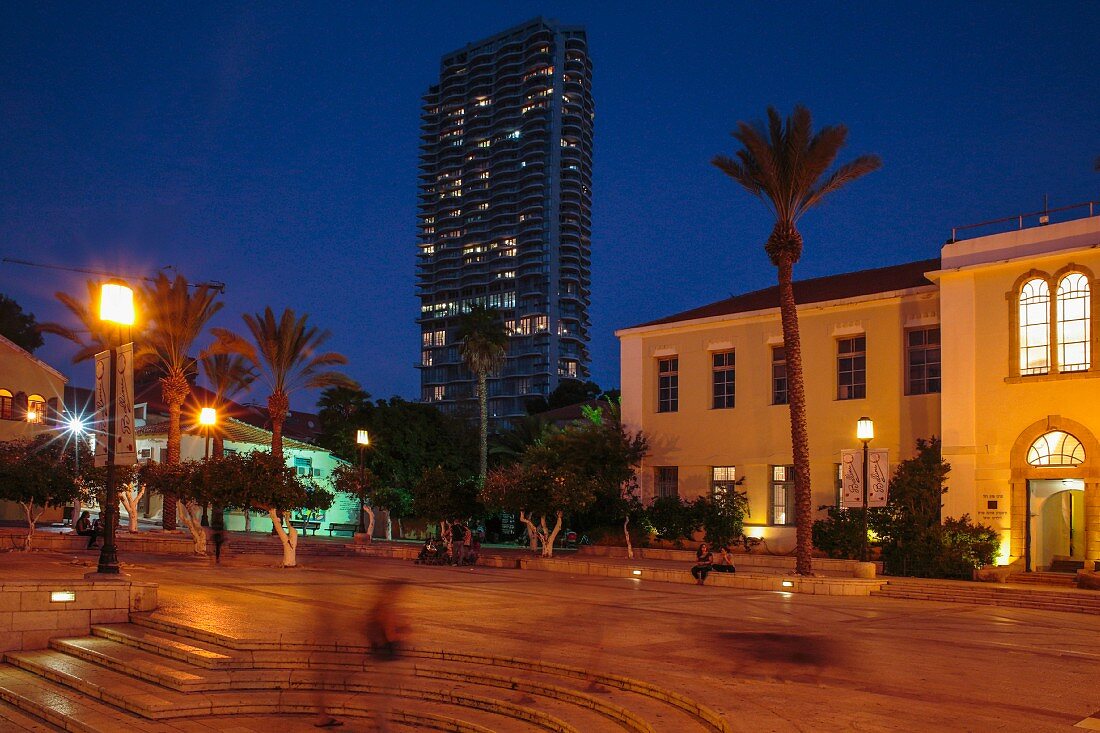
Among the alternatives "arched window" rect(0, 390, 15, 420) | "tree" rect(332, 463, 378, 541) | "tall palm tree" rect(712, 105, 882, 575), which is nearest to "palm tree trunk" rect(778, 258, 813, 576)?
"tall palm tree" rect(712, 105, 882, 575)

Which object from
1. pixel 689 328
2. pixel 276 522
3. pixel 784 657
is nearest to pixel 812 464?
pixel 689 328

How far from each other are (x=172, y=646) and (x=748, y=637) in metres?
7.75

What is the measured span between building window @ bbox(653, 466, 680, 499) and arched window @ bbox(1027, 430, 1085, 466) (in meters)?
12.0

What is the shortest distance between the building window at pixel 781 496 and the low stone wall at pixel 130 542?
718 inches

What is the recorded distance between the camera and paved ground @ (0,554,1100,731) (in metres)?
9.34

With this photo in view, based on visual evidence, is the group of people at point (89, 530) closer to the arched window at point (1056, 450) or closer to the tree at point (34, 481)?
the tree at point (34, 481)

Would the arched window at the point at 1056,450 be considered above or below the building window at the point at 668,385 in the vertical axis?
below

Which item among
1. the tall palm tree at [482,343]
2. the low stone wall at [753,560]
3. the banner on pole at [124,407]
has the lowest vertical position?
the low stone wall at [753,560]

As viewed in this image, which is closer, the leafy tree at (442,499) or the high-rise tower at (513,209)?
the leafy tree at (442,499)

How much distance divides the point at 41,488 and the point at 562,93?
13891 cm

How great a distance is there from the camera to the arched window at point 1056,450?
944 inches

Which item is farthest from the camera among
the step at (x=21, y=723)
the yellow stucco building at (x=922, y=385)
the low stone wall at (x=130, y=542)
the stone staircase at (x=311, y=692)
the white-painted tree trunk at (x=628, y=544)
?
the white-painted tree trunk at (x=628, y=544)

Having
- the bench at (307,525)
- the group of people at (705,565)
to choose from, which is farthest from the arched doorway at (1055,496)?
the bench at (307,525)

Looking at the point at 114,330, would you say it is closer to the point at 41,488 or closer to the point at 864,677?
the point at 864,677
